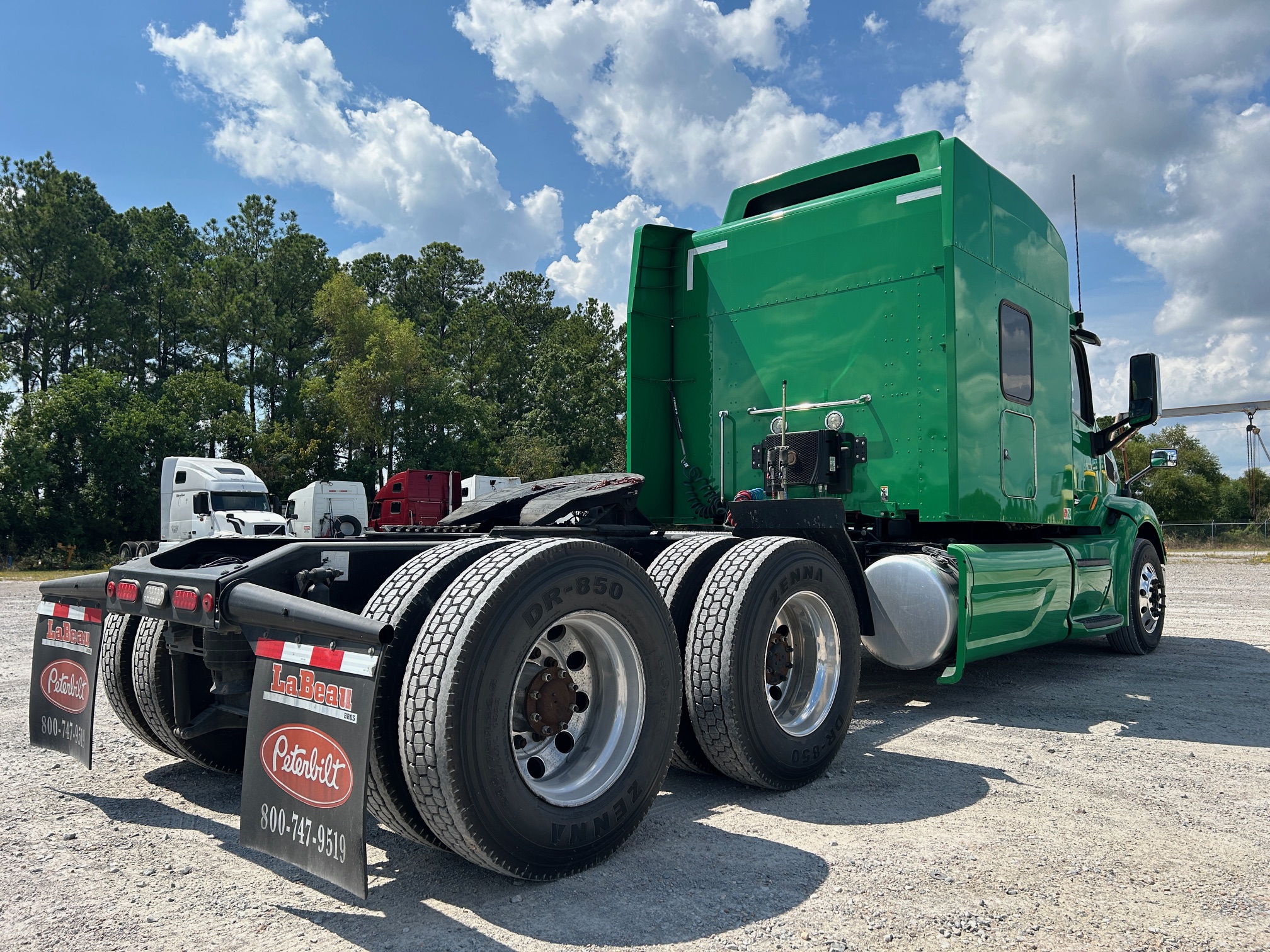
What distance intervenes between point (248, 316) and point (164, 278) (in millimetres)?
5627

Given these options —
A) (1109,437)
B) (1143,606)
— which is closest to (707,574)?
(1109,437)

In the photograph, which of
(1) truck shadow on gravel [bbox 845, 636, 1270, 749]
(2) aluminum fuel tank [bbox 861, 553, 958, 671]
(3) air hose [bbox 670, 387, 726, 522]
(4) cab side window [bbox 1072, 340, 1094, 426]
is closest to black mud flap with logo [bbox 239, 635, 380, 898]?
(1) truck shadow on gravel [bbox 845, 636, 1270, 749]

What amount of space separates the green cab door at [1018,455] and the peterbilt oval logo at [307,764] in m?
5.22

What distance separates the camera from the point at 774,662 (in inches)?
169

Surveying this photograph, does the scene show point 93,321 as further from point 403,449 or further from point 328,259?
point 403,449

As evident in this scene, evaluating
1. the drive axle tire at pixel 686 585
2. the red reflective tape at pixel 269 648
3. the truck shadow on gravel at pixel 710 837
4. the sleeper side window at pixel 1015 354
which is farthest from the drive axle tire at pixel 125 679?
the sleeper side window at pixel 1015 354

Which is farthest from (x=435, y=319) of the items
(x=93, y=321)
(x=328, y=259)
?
(x=93, y=321)

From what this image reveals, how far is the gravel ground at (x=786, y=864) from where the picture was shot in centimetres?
262

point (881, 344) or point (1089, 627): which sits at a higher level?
point (881, 344)

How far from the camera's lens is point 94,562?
98.7ft

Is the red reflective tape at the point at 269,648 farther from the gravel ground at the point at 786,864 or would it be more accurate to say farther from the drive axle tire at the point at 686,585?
the drive axle tire at the point at 686,585

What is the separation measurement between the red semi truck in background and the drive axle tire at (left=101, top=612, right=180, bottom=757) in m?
19.9

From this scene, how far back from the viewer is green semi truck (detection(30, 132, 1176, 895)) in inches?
108

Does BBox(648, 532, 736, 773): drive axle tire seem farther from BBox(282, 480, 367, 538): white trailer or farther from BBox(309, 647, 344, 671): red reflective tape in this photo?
BBox(282, 480, 367, 538): white trailer
